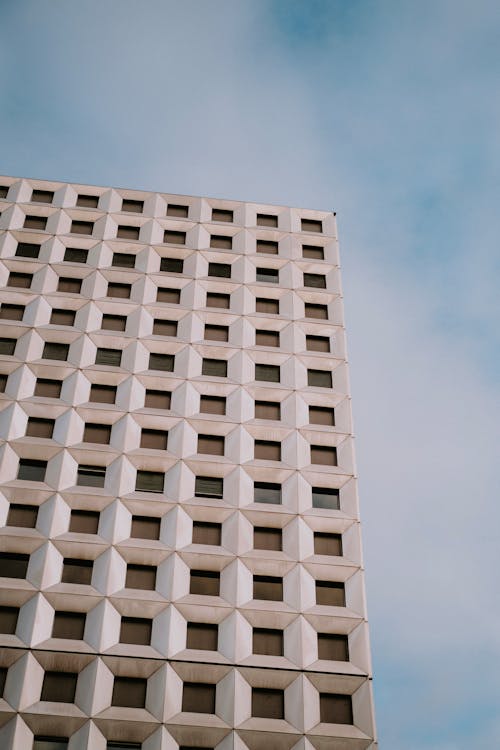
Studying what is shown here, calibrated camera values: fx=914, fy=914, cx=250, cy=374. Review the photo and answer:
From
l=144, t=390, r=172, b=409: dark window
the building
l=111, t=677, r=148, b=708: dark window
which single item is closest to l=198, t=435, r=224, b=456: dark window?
the building

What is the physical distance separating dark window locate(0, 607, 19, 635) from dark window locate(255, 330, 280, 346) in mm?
14083

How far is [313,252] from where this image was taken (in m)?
40.7

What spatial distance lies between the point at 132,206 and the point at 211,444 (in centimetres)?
1390

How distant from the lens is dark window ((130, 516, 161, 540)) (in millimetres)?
29484

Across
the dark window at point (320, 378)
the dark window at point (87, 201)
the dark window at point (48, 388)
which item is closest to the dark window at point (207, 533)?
the dark window at point (48, 388)

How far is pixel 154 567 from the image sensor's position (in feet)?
94.4

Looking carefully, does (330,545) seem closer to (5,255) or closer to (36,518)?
(36,518)

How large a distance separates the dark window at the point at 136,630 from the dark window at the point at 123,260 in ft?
52.9

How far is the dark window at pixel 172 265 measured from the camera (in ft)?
126

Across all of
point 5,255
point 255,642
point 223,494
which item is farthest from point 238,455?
point 5,255

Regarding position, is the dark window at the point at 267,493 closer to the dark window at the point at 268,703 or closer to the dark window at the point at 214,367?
the dark window at the point at 214,367

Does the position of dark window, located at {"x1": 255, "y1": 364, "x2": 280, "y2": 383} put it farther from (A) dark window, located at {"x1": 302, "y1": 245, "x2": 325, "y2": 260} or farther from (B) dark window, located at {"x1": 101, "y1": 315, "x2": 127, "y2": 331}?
(A) dark window, located at {"x1": 302, "y1": 245, "x2": 325, "y2": 260}

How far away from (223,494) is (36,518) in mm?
6156

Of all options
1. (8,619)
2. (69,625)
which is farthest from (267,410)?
(8,619)
